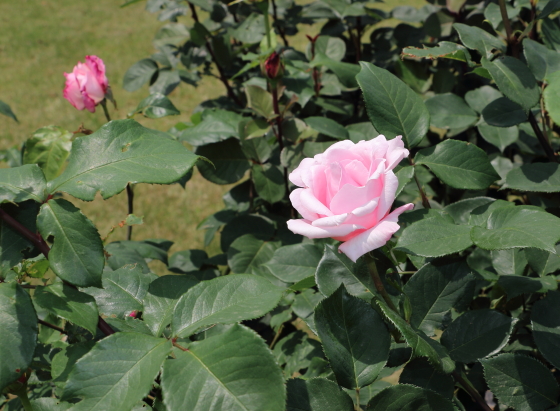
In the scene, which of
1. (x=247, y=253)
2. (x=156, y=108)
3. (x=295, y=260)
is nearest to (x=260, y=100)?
(x=156, y=108)

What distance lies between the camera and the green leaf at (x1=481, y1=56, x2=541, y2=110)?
0.89 metres

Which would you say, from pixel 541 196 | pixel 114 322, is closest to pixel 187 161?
pixel 114 322

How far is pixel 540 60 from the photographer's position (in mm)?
981

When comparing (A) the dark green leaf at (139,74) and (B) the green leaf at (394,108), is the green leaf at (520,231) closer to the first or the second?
(B) the green leaf at (394,108)

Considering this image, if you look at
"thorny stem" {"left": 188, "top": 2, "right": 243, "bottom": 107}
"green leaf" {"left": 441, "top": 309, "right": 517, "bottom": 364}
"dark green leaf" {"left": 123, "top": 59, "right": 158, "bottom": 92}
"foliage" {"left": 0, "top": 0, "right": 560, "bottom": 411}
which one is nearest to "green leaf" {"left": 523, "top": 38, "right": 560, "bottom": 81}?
"foliage" {"left": 0, "top": 0, "right": 560, "bottom": 411}

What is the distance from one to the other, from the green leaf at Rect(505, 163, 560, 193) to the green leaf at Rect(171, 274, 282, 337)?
54 centimetres

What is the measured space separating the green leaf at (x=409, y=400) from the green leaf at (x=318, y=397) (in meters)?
0.04

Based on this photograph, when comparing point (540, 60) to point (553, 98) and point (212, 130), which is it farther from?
point (212, 130)

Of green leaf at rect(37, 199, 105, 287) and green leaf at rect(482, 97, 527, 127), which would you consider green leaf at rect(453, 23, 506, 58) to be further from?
green leaf at rect(37, 199, 105, 287)

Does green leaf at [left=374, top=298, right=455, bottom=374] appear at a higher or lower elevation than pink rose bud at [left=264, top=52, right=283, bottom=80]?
lower

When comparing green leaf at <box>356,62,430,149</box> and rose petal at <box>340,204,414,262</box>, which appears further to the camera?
green leaf at <box>356,62,430,149</box>

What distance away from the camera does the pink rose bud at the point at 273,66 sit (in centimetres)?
123

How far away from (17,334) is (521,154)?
1441mm

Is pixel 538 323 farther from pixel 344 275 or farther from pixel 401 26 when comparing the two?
pixel 401 26
